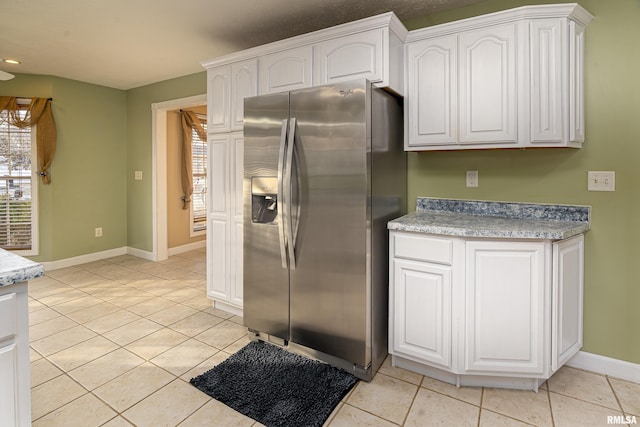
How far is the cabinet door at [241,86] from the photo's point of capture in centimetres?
280

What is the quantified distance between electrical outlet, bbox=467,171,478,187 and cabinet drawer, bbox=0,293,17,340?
8.43ft

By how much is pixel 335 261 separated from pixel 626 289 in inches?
70.3

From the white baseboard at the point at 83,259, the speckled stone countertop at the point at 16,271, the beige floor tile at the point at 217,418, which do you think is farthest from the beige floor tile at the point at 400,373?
the white baseboard at the point at 83,259

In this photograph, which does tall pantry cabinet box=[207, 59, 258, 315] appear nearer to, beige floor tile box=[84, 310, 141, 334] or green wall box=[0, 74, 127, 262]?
beige floor tile box=[84, 310, 141, 334]

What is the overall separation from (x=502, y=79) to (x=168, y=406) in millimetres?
2693

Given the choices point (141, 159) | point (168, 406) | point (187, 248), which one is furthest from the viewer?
point (187, 248)

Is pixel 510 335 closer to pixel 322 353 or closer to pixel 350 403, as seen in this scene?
pixel 350 403

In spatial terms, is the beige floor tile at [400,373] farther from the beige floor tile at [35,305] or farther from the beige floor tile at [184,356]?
the beige floor tile at [35,305]

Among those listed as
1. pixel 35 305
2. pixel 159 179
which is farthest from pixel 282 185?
pixel 159 179

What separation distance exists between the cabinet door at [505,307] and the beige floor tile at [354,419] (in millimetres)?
608

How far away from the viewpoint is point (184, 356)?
8.04ft

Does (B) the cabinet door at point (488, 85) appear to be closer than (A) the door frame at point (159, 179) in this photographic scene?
Yes

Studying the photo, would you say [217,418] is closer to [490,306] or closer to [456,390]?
[456,390]

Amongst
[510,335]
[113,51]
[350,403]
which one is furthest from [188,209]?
[510,335]
